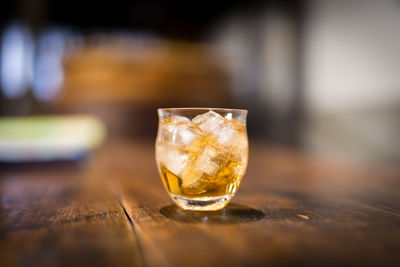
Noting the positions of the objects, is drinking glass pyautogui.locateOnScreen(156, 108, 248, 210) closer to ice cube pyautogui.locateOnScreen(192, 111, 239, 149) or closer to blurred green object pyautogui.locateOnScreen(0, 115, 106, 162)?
ice cube pyautogui.locateOnScreen(192, 111, 239, 149)

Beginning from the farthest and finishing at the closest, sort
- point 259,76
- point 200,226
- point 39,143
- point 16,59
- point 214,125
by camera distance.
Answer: point 259,76 → point 16,59 → point 39,143 → point 214,125 → point 200,226

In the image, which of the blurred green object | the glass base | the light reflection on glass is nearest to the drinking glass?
the glass base

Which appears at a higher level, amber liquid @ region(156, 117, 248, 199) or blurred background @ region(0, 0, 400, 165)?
blurred background @ region(0, 0, 400, 165)

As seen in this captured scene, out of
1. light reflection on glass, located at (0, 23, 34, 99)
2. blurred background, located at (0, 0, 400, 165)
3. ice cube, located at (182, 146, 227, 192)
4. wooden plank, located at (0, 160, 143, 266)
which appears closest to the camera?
wooden plank, located at (0, 160, 143, 266)

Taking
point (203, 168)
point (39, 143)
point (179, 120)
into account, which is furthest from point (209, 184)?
point (39, 143)

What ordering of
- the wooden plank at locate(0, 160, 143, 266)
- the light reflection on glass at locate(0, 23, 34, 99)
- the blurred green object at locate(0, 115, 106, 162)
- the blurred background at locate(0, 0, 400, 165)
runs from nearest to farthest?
the wooden plank at locate(0, 160, 143, 266) → the blurred green object at locate(0, 115, 106, 162) → the blurred background at locate(0, 0, 400, 165) → the light reflection on glass at locate(0, 23, 34, 99)

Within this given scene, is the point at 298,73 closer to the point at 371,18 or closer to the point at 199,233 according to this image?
the point at 371,18

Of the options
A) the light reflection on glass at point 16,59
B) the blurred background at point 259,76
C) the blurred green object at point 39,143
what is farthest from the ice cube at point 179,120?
the light reflection on glass at point 16,59

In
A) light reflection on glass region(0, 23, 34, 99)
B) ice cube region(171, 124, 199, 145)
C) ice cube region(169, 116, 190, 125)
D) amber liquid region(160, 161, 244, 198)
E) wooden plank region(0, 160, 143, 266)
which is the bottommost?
wooden plank region(0, 160, 143, 266)

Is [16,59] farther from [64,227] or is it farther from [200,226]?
[200,226]
